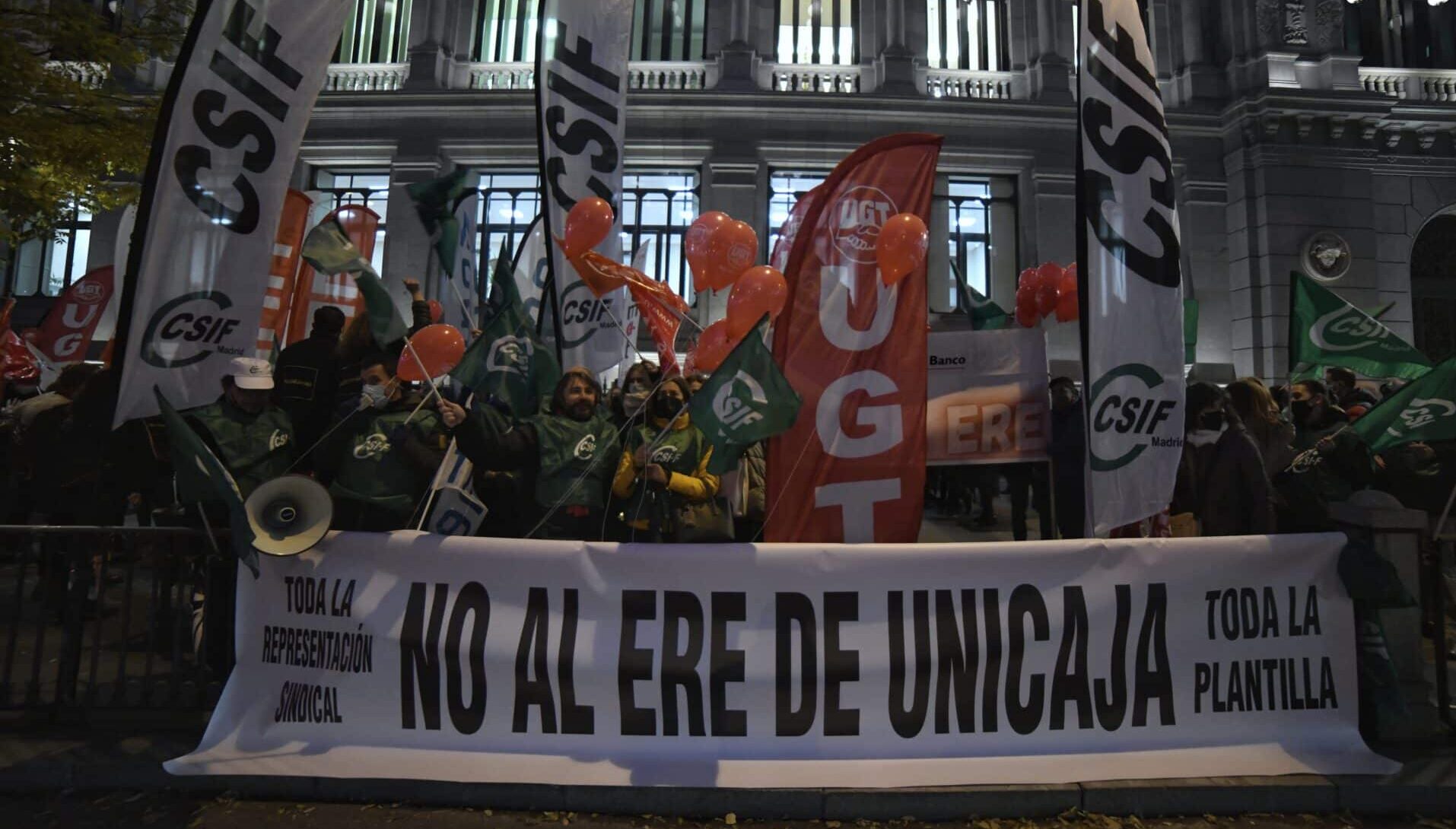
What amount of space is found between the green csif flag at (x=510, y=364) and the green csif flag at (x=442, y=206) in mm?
1850

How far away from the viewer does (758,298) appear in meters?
5.00

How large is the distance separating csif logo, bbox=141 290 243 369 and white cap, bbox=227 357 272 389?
8 cm

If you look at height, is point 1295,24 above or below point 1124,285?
above

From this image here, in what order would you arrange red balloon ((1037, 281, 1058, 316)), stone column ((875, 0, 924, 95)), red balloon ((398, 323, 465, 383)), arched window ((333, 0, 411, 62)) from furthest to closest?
arched window ((333, 0, 411, 62)) < stone column ((875, 0, 924, 95)) < red balloon ((1037, 281, 1058, 316)) < red balloon ((398, 323, 465, 383))

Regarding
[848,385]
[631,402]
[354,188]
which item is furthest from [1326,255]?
[354,188]

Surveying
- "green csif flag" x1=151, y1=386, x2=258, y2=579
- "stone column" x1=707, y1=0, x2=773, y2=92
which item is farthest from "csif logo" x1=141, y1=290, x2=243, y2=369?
"stone column" x1=707, y1=0, x2=773, y2=92

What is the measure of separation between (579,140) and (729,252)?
8.21ft

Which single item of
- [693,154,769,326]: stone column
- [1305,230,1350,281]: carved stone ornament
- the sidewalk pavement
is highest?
[693,154,769,326]: stone column

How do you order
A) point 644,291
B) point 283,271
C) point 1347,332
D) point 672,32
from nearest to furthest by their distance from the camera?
point 644,291
point 1347,332
point 283,271
point 672,32

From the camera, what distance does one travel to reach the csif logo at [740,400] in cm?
404

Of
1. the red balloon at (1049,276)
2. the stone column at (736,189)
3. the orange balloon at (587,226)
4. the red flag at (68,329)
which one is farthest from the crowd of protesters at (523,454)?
the stone column at (736,189)

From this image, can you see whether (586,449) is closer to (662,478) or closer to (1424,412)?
(662,478)

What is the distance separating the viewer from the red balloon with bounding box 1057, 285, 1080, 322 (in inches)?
318

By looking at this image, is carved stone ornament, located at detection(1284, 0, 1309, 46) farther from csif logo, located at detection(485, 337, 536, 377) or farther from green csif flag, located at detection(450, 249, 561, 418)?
csif logo, located at detection(485, 337, 536, 377)
